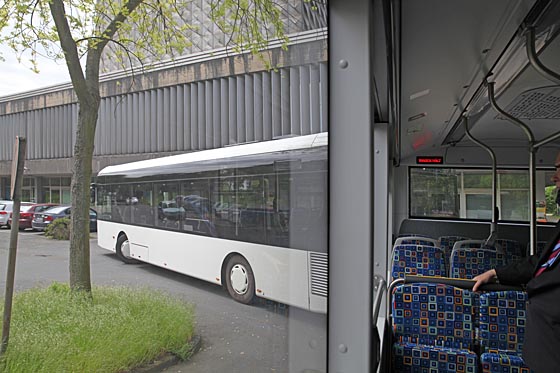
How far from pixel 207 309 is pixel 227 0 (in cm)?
49

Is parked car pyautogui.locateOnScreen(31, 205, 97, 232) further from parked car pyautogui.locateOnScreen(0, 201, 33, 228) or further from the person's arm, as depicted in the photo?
the person's arm

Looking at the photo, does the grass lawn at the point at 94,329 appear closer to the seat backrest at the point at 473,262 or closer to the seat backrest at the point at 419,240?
the seat backrest at the point at 473,262

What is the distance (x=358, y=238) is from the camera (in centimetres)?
122

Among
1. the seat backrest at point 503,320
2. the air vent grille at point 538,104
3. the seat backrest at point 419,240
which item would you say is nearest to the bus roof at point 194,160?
the seat backrest at point 503,320

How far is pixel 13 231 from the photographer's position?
1.44ft

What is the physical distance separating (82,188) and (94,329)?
0.17m

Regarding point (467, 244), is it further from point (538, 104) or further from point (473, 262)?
point (538, 104)

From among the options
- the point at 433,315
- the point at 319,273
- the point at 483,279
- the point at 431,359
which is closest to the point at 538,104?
the point at 483,279

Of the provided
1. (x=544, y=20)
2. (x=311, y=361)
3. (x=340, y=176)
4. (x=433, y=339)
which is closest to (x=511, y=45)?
(x=544, y=20)

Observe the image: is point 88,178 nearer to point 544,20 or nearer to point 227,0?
point 227,0

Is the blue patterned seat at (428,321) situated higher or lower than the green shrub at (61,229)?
lower

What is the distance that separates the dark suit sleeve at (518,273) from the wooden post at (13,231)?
2.18 meters

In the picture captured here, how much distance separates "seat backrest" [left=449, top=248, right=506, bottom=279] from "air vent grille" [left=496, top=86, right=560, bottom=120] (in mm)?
1328

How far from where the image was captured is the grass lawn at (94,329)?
44cm
